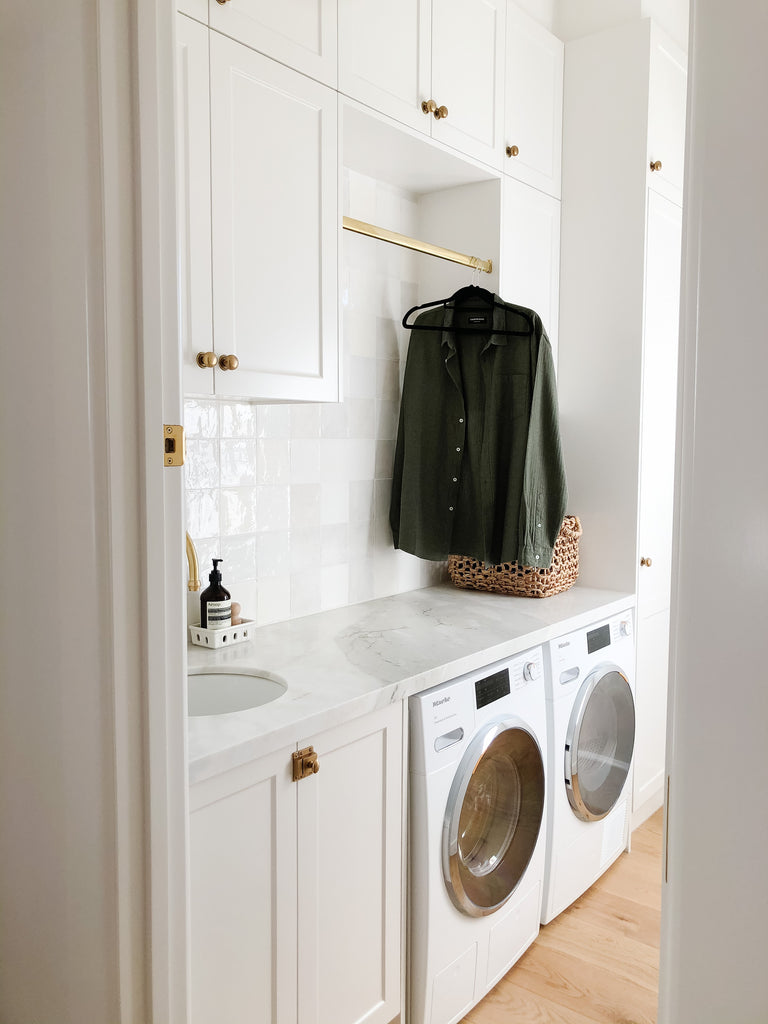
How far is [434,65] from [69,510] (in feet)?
5.81

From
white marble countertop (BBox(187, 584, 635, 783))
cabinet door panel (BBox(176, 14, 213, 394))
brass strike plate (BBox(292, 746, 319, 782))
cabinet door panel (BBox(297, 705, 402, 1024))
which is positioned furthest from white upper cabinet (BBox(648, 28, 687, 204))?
brass strike plate (BBox(292, 746, 319, 782))

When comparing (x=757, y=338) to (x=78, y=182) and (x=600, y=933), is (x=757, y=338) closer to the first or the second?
(x=78, y=182)

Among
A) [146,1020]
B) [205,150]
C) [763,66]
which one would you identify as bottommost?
[146,1020]

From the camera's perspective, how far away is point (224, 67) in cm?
159

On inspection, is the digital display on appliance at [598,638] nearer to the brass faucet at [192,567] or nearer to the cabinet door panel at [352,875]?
the cabinet door panel at [352,875]

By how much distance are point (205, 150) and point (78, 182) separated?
0.67 metres

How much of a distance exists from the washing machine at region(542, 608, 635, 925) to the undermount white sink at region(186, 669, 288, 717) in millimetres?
886

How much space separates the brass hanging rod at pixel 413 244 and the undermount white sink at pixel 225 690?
120 centimetres

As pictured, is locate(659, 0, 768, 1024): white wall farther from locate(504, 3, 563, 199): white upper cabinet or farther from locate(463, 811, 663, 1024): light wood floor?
locate(504, 3, 563, 199): white upper cabinet

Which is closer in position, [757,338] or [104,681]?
[757,338]

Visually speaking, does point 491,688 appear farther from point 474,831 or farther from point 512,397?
point 512,397

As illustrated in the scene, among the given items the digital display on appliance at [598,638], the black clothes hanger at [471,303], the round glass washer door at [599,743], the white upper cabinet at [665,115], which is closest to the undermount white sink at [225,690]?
the round glass washer door at [599,743]

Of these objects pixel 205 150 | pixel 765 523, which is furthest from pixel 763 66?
pixel 205 150

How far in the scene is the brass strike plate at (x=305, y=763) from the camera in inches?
56.8
